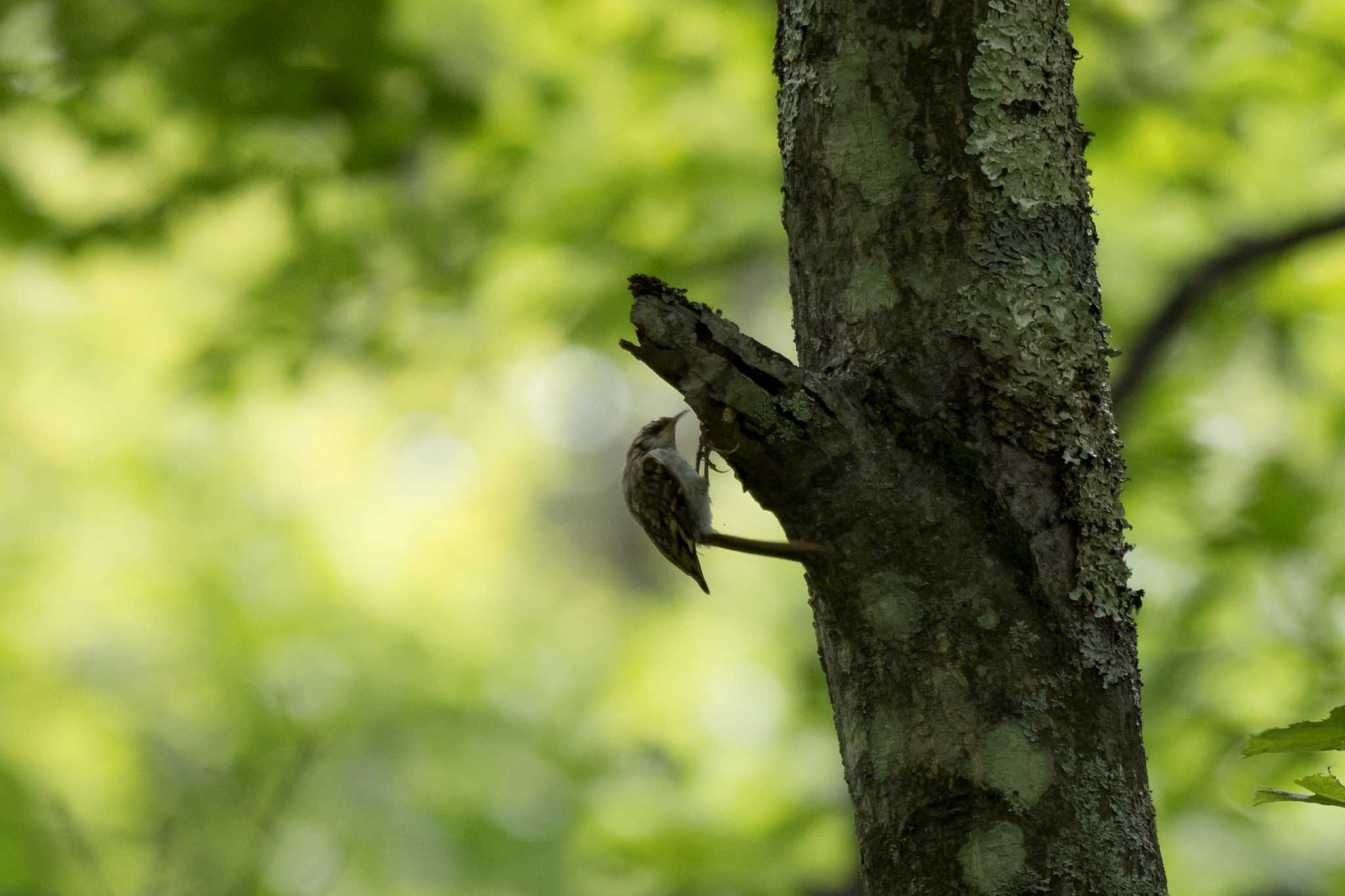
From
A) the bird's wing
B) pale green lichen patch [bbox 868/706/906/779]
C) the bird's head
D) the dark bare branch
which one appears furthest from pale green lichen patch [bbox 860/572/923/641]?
the dark bare branch

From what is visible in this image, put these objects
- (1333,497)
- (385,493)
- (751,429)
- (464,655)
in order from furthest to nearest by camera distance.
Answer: (385,493) → (464,655) → (1333,497) → (751,429)

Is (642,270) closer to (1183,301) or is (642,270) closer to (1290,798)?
(1183,301)

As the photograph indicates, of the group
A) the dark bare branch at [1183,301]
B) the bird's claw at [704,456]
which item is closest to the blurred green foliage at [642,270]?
the dark bare branch at [1183,301]

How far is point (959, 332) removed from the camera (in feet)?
5.87

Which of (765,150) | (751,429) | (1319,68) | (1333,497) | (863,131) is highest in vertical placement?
(765,150)

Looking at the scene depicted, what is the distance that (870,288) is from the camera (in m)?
1.83

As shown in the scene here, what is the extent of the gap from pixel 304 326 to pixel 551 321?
1.11 meters

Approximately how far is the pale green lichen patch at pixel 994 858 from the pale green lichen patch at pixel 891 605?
0.94 ft

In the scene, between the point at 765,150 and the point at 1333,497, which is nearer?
the point at 1333,497

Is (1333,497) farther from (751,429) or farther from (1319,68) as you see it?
(751,429)

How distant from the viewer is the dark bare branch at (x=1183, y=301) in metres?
4.46

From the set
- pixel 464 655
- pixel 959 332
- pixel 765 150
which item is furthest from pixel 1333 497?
pixel 464 655

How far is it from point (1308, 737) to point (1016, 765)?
366 mm

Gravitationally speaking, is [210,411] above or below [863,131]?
above
